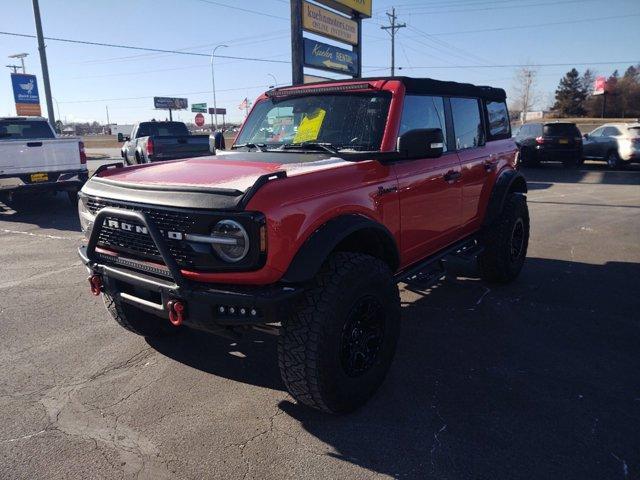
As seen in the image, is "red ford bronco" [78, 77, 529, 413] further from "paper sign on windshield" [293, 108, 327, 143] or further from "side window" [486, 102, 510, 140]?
"side window" [486, 102, 510, 140]

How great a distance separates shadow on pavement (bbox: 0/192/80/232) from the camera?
9.35 meters

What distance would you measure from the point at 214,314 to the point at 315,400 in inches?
30.6

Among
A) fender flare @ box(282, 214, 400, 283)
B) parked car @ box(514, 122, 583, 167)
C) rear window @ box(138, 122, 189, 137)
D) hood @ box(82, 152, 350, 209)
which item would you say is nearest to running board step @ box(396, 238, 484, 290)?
fender flare @ box(282, 214, 400, 283)

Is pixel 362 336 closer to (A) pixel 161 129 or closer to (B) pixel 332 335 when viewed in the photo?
(B) pixel 332 335

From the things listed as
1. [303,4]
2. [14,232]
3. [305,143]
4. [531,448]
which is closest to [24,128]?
[14,232]

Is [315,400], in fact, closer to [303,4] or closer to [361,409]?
[361,409]

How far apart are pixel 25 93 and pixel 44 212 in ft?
70.4

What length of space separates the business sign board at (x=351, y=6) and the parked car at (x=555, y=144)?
24.9ft

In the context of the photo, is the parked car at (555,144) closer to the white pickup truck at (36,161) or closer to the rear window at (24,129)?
the white pickup truck at (36,161)

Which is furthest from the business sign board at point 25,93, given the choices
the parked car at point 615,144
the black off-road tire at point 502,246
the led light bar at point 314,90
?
the black off-road tire at point 502,246

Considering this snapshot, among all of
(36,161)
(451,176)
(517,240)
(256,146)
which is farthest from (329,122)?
(36,161)

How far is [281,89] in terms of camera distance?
4.43 metres

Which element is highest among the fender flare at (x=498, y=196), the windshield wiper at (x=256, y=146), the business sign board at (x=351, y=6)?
the business sign board at (x=351, y=6)

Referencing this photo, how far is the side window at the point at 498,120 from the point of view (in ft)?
17.5
